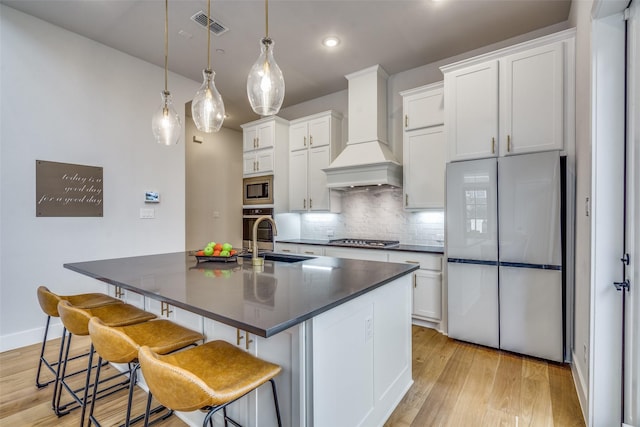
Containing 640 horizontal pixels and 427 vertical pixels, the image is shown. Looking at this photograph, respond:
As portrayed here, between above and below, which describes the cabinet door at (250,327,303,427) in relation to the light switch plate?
below

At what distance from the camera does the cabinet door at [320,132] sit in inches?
172

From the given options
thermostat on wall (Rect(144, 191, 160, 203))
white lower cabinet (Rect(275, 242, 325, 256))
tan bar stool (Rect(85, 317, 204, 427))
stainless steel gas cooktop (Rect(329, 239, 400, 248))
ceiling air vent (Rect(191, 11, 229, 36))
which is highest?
ceiling air vent (Rect(191, 11, 229, 36))

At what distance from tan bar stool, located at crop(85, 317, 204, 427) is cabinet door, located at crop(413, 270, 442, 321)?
2.39 m

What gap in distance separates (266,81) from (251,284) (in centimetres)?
126

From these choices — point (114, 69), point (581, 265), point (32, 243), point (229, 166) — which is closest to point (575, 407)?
point (581, 265)

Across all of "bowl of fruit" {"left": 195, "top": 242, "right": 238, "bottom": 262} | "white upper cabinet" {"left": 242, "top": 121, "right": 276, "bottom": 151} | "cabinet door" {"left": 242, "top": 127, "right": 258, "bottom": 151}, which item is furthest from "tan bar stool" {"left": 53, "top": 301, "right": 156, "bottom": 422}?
"cabinet door" {"left": 242, "top": 127, "right": 258, "bottom": 151}

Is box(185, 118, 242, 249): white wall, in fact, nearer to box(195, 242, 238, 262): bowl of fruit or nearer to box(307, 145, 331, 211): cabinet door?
box(307, 145, 331, 211): cabinet door

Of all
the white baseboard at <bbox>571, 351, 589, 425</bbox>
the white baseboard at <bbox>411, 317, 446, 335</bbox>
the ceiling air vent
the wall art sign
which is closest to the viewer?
the white baseboard at <bbox>571, 351, 589, 425</bbox>

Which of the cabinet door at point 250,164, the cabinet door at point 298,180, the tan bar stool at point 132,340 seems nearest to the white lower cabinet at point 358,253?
the cabinet door at point 298,180

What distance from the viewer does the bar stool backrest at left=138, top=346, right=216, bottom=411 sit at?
1.00m

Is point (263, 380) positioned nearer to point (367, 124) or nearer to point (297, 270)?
point (297, 270)

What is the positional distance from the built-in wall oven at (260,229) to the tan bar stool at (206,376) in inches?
124

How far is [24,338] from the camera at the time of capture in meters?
2.93

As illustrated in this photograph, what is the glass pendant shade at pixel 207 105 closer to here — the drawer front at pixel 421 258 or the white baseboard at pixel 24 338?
the drawer front at pixel 421 258
